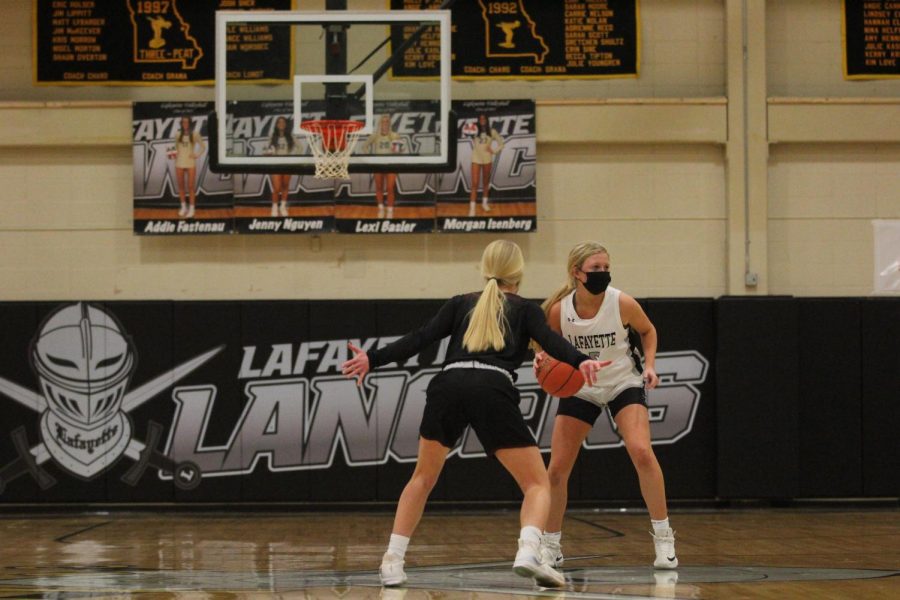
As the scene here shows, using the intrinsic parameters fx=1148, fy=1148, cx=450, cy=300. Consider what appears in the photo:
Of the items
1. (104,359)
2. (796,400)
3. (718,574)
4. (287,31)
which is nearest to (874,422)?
(796,400)

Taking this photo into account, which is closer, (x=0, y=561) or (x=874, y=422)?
(x=0, y=561)

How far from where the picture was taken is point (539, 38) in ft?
40.3

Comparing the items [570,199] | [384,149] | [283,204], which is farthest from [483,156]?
[283,204]

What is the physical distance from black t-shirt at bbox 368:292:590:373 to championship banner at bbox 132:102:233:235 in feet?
21.7

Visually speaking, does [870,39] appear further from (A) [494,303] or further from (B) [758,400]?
(A) [494,303]

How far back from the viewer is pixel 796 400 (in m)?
11.7

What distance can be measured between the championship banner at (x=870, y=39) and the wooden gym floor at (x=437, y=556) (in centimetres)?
472

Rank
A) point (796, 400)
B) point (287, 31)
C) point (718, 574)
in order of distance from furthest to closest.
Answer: point (796, 400), point (287, 31), point (718, 574)

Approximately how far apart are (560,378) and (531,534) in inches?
39.2

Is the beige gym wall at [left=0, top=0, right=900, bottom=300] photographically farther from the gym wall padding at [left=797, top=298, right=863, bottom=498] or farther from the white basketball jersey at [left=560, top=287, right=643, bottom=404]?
the white basketball jersey at [left=560, top=287, right=643, bottom=404]

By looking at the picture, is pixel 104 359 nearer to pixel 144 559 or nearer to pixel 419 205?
pixel 419 205

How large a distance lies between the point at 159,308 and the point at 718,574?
7.04 meters

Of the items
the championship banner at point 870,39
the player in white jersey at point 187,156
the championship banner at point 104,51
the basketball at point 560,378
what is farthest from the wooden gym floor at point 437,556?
the championship banner at point 870,39

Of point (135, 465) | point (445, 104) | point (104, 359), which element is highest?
point (445, 104)
